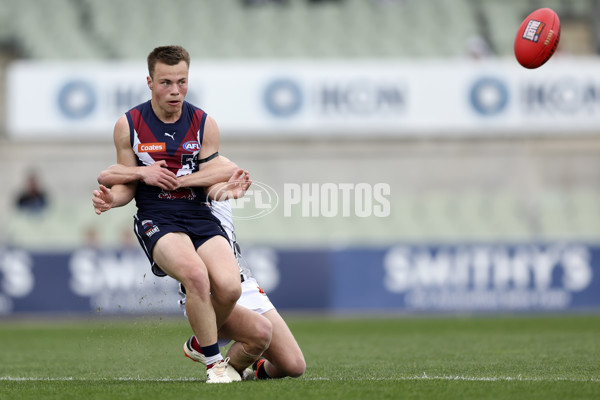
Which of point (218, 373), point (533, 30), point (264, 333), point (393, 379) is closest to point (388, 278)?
point (533, 30)

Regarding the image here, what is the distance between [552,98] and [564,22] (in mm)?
3193

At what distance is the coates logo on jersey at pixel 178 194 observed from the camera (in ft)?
21.0

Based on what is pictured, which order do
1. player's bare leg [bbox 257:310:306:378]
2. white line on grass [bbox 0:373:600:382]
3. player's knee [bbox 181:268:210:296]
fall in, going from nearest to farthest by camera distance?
player's knee [bbox 181:268:210:296]
white line on grass [bbox 0:373:600:382]
player's bare leg [bbox 257:310:306:378]

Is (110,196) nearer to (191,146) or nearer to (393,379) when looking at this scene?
(191,146)

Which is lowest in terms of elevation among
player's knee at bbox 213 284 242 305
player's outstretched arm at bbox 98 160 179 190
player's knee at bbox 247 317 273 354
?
player's knee at bbox 247 317 273 354

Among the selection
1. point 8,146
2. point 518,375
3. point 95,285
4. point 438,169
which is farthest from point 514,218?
point 518,375

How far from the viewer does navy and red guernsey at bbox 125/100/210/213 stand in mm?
6367

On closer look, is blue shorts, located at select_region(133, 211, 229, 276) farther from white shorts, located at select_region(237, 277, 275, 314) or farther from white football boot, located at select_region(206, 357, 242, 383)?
white football boot, located at select_region(206, 357, 242, 383)

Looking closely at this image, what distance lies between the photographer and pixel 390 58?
2147 cm

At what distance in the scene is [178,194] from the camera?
21.1 feet

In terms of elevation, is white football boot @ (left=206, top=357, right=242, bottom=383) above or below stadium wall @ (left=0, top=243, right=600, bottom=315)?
above

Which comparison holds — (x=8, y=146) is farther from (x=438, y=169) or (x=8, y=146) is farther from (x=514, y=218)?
(x=514, y=218)

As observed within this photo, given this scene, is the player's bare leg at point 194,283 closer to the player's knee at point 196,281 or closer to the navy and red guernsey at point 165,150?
the player's knee at point 196,281

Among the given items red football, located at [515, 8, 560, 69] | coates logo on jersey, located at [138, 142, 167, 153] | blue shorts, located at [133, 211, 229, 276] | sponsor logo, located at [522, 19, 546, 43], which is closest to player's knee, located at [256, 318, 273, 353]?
blue shorts, located at [133, 211, 229, 276]
